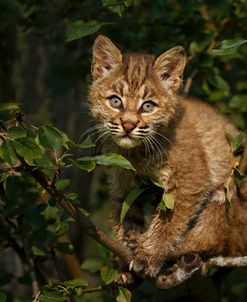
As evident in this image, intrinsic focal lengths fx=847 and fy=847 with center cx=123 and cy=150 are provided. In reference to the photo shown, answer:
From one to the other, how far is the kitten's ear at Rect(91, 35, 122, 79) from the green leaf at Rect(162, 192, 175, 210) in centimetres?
104

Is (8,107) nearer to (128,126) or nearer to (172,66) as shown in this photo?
(128,126)

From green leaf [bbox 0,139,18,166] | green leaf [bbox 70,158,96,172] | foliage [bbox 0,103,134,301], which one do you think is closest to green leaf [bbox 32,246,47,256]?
foliage [bbox 0,103,134,301]

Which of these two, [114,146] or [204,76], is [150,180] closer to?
[114,146]

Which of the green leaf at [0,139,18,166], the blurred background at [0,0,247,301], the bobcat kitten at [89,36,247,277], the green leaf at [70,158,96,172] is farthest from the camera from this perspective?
the blurred background at [0,0,247,301]

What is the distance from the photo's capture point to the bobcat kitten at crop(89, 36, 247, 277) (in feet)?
19.8

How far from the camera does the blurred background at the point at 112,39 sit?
7.23 meters

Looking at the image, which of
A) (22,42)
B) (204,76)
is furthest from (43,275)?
(22,42)

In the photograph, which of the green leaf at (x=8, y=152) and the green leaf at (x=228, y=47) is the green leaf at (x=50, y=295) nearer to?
the green leaf at (x=8, y=152)

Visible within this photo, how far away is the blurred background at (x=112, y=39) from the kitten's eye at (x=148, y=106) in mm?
679

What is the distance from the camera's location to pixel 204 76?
7.55m

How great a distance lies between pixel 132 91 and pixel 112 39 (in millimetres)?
1474

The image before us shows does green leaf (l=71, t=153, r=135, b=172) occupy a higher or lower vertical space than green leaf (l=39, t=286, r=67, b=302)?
higher

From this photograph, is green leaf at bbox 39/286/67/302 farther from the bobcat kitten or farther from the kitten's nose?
the kitten's nose

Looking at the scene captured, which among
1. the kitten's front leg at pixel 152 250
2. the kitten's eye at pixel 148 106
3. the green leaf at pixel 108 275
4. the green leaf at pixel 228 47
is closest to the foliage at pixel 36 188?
the green leaf at pixel 108 275
